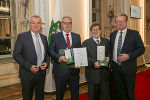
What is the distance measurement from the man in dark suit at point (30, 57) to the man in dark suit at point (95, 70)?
2.22ft

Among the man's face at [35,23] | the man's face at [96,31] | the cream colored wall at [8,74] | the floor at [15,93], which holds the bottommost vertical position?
the floor at [15,93]

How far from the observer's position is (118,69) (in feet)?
8.69

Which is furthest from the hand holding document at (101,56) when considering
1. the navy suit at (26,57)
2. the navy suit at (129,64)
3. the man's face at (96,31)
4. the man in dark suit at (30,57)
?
the navy suit at (26,57)

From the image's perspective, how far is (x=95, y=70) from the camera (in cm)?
252

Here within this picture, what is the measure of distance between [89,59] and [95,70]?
0.20 metres

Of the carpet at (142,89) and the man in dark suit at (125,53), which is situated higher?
the man in dark suit at (125,53)

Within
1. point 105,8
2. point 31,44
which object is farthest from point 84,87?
point 105,8

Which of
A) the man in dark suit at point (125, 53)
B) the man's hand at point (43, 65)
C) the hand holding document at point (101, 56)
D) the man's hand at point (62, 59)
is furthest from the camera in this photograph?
the man in dark suit at point (125, 53)

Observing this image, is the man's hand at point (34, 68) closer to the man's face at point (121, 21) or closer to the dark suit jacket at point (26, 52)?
the dark suit jacket at point (26, 52)

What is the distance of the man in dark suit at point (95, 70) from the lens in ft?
8.12

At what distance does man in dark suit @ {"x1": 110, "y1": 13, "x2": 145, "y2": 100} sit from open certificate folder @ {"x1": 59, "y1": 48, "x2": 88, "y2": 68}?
570mm

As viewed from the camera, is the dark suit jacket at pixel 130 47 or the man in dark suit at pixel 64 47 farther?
the dark suit jacket at pixel 130 47

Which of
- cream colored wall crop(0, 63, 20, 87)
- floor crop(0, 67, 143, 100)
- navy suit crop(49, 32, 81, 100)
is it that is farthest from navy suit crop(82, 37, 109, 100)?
cream colored wall crop(0, 63, 20, 87)

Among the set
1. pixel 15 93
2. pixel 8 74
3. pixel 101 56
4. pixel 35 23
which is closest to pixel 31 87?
pixel 35 23
